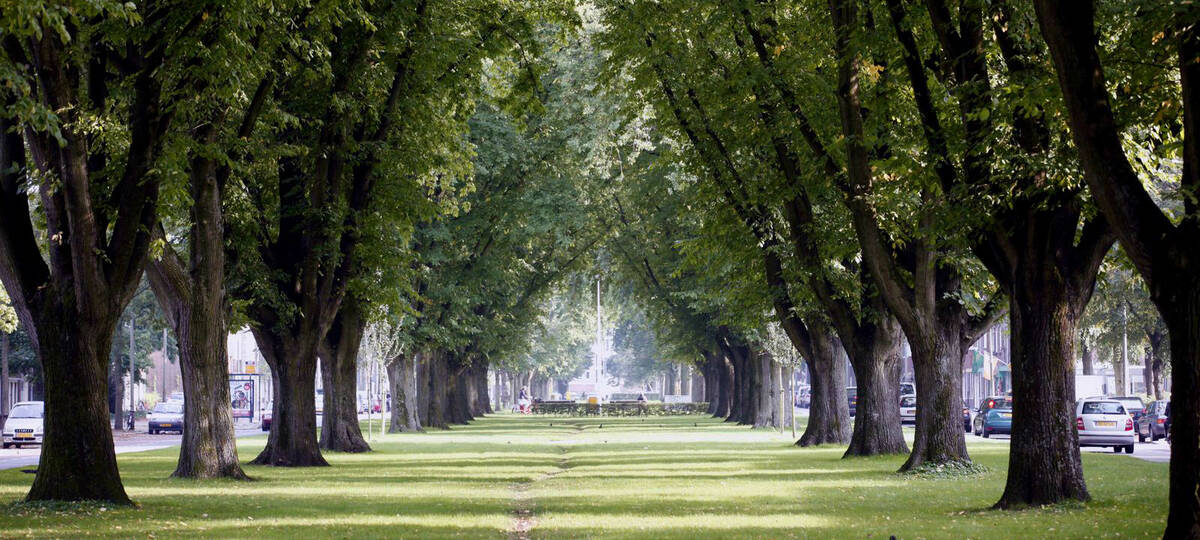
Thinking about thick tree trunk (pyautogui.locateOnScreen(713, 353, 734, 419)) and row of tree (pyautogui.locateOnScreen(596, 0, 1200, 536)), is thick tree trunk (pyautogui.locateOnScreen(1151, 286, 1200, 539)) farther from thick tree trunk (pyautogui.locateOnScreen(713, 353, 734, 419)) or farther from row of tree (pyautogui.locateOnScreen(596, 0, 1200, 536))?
thick tree trunk (pyautogui.locateOnScreen(713, 353, 734, 419))

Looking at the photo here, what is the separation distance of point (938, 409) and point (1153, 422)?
26551 mm

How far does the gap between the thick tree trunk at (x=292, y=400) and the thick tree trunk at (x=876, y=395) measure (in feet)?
36.7

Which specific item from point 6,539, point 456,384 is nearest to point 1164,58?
point 6,539

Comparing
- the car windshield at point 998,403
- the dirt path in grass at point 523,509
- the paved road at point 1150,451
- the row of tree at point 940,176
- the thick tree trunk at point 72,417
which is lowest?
the paved road at point 1150,451

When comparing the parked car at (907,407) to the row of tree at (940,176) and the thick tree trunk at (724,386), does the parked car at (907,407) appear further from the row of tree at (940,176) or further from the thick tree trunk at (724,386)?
the row of tree at (940,176)

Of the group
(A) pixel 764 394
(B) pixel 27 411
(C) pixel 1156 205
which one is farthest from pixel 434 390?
(C) pixel 1156 205

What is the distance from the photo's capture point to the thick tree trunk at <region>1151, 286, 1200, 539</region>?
11500mm

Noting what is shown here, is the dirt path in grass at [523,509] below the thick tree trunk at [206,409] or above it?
below

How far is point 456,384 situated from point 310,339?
38553mm

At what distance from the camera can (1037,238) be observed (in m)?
17.4

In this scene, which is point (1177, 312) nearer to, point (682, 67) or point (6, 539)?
point (6, 539)

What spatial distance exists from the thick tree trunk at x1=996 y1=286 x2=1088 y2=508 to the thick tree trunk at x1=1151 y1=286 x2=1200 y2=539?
226 inches

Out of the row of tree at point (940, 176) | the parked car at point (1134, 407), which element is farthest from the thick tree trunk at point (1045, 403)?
the parked car at point (1134, 407)

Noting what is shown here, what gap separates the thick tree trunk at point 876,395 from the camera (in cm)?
3092
